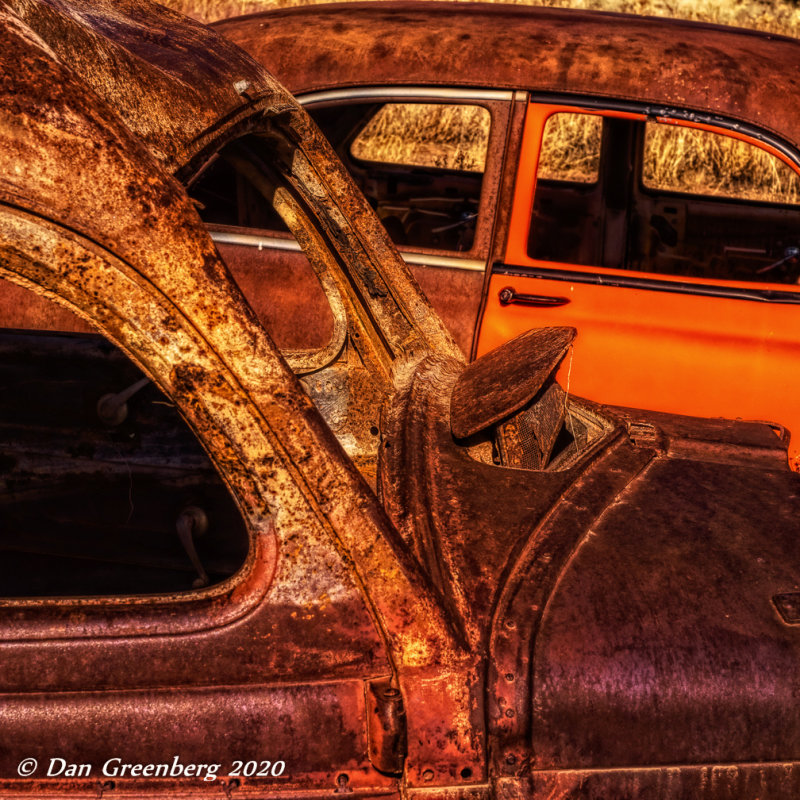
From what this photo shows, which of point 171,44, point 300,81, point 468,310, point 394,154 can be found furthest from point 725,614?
point 394,154

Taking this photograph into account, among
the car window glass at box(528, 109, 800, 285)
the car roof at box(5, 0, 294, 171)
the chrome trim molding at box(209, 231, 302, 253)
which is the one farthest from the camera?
the car window glass at box(528, 109, 800, 285)

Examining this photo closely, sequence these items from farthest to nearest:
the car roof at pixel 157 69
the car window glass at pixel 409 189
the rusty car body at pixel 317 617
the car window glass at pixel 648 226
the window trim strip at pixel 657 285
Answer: the car window glass at pixel 648 226 → the car window glass at pixel 409 189 → the window trim strip at pixel 657 285 → the car roof at pixel 157 69 → the rusty car body at pixel 317 617

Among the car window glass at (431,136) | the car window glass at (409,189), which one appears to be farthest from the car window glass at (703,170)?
the car window glass at (409,189)

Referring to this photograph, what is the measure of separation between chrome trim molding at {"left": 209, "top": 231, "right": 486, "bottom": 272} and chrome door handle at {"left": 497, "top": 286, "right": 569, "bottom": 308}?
137mm

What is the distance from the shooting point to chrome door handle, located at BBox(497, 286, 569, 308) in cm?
343

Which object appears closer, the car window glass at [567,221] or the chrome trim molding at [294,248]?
the chrome trim molding at [294,248]

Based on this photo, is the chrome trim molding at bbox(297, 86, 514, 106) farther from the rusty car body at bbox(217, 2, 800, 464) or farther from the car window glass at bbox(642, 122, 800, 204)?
the car window glass at bbox(642, 122, 800, 204)

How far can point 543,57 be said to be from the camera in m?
3.48

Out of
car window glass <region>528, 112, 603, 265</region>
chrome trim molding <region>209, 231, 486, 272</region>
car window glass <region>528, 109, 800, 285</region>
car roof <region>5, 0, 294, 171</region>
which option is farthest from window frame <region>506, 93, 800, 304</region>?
car roof <region>5, 0, 294, 171</region>

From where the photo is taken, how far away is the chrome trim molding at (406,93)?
3484 millimetres

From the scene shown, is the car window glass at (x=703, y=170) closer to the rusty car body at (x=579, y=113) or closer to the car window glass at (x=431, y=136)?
the car window glass at (x=431, y=136)

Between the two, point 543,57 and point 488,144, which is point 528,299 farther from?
point 543,57

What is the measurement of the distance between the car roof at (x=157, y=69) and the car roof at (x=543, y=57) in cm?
138

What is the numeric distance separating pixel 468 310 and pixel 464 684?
92.8 inches
